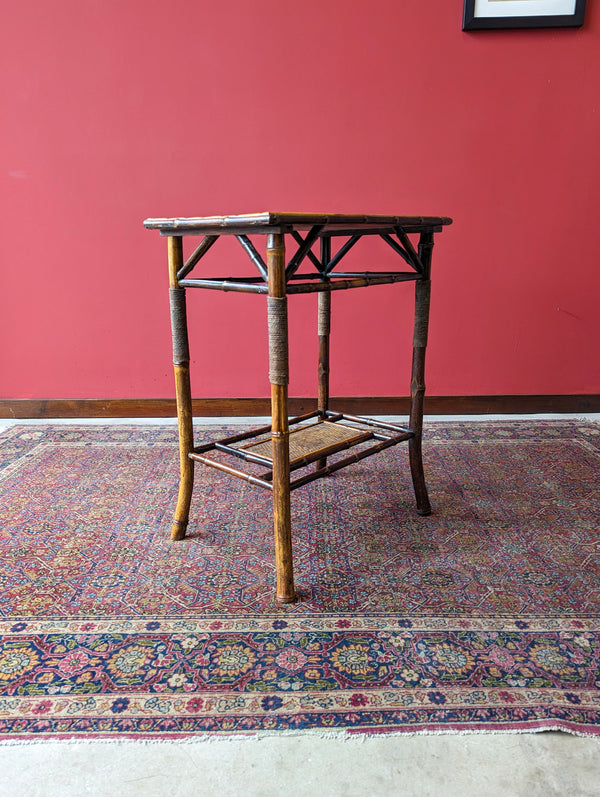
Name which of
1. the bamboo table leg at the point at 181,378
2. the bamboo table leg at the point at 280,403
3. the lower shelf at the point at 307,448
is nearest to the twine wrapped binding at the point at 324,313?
the lower shelf at the point at 307,448

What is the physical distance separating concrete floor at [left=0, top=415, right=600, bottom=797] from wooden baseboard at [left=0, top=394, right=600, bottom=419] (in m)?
2.27

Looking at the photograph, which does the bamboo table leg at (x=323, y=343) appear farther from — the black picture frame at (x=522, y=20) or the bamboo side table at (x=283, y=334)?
the black picture frame at (x=522, y=20)

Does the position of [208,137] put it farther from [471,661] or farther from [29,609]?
[471,661]

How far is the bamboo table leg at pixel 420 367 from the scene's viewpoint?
2216mm

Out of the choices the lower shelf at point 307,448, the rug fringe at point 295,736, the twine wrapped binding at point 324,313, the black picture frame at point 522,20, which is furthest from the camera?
the black picture frame at point 522,20

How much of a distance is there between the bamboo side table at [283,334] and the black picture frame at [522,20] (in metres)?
1.56

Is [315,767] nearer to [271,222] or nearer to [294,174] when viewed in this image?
[271,222]

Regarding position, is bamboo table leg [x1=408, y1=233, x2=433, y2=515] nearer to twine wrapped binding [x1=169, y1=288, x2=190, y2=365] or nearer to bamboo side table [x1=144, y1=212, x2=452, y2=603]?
bamboo side table [x1=144, y1=212, x2=452, y2=603]

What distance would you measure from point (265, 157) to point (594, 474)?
7.46 feet

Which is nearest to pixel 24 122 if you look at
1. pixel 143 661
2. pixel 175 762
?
pixel 143 661

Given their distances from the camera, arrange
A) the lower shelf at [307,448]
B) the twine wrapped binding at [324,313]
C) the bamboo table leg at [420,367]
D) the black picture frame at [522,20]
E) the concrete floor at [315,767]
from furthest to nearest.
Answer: the black picture frame at [522,20]
the twine wrapped binding at [324,313]
the bamboo table leg at [420,367]
the lower shelf at [307,448]
the concrete floor at [315,767]

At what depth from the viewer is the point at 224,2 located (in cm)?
306

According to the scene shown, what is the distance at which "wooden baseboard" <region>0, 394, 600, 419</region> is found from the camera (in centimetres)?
350

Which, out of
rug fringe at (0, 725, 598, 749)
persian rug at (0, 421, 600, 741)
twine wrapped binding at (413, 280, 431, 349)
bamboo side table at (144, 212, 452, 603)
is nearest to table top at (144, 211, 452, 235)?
bamboo side table at (144, 212, 452, 603)
